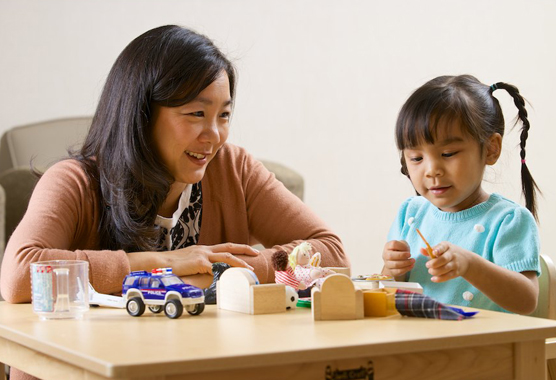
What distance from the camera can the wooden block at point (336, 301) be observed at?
43.0 inches

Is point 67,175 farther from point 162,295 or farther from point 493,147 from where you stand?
point 493,147

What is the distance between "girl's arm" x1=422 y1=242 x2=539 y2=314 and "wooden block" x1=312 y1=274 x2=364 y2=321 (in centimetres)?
23

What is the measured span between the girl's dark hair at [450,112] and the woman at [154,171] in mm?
325

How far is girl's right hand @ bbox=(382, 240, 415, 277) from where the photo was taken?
1560 millimetres

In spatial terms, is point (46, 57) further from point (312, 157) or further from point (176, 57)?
point (176, 57)

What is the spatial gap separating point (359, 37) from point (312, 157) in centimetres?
66

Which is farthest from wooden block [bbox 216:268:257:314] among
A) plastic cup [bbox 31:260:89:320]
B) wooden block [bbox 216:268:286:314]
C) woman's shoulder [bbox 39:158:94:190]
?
woman's shoulder [bbox 39:158:94:190]

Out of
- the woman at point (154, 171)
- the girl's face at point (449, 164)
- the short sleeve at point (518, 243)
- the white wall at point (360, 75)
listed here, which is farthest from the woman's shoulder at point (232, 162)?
the white wall at point (360, 75)

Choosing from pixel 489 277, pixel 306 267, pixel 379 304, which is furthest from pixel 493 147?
pixel 379 304

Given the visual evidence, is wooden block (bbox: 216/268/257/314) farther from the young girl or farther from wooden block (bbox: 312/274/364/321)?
the young girl

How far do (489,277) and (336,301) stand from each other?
0.42m

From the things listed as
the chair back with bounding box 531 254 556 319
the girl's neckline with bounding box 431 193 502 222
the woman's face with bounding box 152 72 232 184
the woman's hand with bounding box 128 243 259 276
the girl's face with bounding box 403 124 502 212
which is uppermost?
the woman's face with bounding box 152 72 232 184

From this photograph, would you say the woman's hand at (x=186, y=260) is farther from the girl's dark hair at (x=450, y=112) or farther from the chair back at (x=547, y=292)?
the chair back at (x=547, y=292)

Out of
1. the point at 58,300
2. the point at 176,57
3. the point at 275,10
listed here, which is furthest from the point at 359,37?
the point at 58,300
